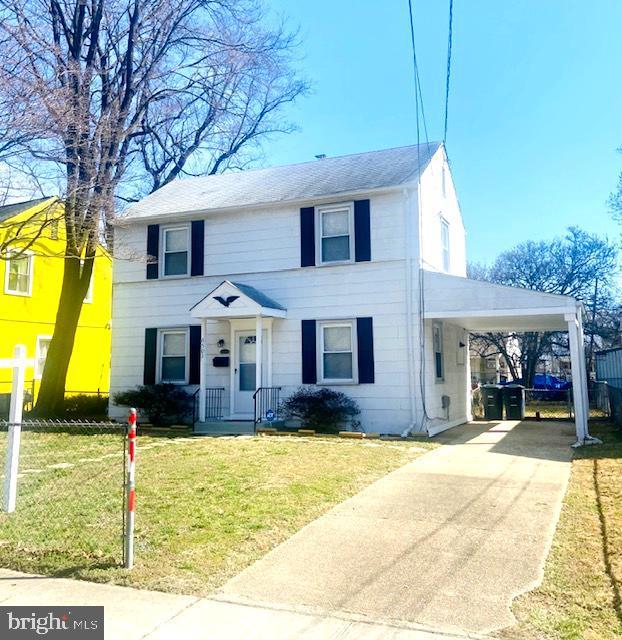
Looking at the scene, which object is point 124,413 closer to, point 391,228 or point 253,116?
point 391,228

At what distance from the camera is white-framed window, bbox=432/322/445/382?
1398cm

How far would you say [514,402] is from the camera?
17.4 m

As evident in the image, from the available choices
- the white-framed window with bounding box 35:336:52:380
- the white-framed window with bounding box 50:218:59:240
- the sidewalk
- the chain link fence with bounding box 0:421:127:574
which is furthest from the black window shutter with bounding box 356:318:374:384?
the white-framed window with bounding box 35:336:52:380

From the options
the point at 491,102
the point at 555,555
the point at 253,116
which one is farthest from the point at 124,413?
the point at 253,116

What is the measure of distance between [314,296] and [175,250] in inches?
177

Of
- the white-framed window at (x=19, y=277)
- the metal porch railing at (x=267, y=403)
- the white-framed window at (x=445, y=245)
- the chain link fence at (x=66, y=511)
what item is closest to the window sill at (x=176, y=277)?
the metal porch railing at (x=267, y=403)

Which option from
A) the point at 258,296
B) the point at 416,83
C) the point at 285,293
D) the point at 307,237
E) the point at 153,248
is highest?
the point at 416,83

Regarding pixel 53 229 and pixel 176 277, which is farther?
pixel 176 277

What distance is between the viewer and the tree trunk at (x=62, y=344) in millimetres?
15281

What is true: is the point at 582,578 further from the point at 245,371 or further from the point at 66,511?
the point at 245,371

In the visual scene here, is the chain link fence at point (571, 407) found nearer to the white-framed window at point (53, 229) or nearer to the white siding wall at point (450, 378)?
the white siding wall at point (450, 378)

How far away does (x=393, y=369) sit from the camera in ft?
42.3

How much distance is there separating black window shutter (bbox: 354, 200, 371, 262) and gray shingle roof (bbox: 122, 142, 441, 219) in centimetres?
44

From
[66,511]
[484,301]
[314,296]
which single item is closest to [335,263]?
[314,296]
